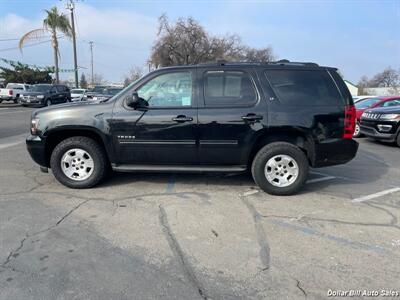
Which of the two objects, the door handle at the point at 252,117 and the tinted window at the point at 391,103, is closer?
the door handle at the point at 252,117

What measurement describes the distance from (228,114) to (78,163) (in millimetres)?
2395

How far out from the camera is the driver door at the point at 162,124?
493 cm

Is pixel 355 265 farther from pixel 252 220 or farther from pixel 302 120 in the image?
pixel 302 120

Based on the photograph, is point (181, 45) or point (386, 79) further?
point (386, 79)

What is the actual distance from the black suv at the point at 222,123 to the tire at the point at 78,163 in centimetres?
2

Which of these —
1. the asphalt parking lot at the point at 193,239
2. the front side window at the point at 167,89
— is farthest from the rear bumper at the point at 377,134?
the front side window at the point at 167,89

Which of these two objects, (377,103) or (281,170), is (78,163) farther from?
(377,103)

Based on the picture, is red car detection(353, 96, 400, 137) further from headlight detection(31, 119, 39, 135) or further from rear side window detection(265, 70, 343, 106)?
headlight detection(31, 119, 39, 135)

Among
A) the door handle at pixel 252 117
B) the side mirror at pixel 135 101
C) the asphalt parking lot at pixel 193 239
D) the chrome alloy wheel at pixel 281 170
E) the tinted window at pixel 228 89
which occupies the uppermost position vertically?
the tinted window at pixel 228 89

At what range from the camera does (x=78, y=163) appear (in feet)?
17.1

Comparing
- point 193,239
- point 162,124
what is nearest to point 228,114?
point 162,124

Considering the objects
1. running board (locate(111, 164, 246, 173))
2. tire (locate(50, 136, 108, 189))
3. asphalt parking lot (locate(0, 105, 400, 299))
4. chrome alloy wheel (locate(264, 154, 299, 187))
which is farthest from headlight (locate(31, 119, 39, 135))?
chrome alloy wheel (locate(264, 154, 299, 187))

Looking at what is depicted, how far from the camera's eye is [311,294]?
2.72 meters

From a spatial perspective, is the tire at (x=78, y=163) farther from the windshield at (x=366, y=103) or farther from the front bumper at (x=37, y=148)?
the windshield at (x=366, y=103)
